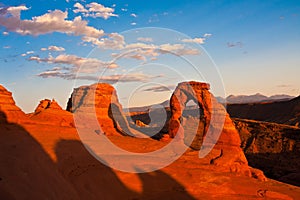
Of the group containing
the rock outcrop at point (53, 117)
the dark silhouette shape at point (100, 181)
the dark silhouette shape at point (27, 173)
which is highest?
the rock outcrop at point (53, 117)

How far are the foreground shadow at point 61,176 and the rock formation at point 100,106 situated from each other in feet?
39.1

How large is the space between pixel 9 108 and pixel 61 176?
394 inches

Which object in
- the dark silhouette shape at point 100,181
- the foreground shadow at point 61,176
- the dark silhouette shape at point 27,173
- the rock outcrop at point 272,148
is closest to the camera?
the dark silhouette shape at point 27,173

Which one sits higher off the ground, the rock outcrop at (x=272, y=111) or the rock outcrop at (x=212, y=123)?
the rock outcrop at (x=212, y=123)

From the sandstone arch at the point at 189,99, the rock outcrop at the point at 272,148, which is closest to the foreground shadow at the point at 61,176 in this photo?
the sandstone arch at the point at 189,99

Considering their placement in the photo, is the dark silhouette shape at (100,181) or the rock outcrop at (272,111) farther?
the rock outcrop at (272,111)

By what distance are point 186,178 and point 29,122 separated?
12.7 m

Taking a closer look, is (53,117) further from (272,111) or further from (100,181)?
(272,111)

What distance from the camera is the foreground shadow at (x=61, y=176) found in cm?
1081

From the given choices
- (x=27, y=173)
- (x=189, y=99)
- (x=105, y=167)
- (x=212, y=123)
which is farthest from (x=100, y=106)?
(x=27, y=173)

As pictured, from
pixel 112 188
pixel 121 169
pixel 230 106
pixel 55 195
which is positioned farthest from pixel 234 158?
pixel 230 106

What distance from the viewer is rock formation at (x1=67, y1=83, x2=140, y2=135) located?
3059 cm

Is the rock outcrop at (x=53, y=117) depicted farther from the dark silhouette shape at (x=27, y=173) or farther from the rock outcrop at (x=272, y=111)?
the rock outcrop at (x=272, y=111)

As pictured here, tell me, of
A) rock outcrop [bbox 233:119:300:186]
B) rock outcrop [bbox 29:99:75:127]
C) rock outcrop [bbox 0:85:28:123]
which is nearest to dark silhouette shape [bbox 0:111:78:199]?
rock outcrop [bbox 0:85:28:123]
